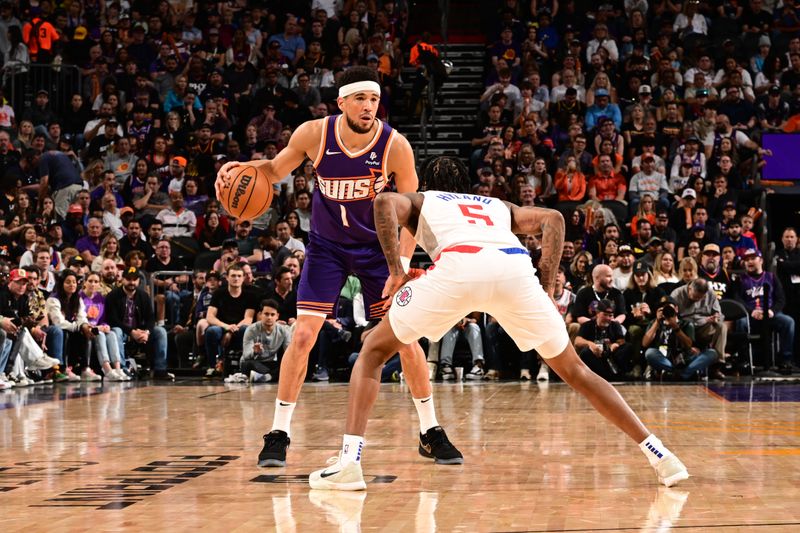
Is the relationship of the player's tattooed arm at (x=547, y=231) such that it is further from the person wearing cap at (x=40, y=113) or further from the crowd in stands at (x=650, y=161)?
the person wearing cap at (x=40, y=113)

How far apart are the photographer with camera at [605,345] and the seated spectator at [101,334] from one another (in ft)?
16.8

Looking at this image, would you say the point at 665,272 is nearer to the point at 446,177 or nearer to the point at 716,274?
the point at 716,274

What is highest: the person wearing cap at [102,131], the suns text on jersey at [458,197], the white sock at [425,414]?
the person wearing cap at [102,131]

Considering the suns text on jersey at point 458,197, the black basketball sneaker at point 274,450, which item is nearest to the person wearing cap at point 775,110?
the suns text on jersey at point 458,197

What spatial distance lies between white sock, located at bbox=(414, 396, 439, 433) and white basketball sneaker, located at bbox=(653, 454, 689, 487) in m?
1.37

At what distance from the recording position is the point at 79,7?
18969 millimetres

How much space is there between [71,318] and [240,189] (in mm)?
7686

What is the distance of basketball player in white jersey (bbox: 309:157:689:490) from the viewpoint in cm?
482

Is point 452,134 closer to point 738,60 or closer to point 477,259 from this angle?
point 738,60

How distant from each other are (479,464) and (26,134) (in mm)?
12891

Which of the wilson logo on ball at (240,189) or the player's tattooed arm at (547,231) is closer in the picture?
the player's tattooed arm at (547,231)

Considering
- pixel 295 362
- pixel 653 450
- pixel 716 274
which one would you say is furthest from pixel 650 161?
pixel 653 450

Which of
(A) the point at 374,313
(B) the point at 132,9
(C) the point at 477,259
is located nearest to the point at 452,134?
(B) the point at 132,9

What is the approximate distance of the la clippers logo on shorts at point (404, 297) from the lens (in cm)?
488
